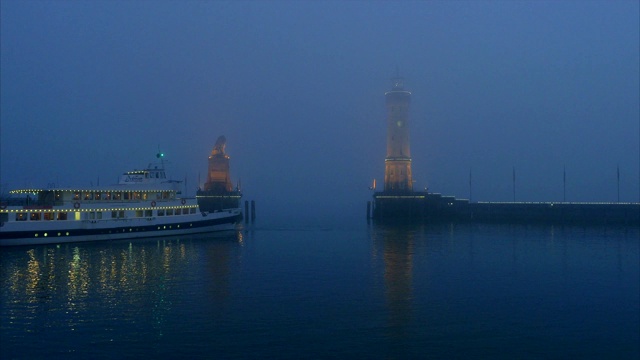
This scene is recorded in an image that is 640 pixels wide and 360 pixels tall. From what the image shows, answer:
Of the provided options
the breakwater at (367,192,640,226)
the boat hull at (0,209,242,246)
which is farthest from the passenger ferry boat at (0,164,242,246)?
the breakwater at (367,192,640,226)

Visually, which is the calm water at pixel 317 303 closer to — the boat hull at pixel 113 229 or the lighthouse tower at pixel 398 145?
the boat hull at pixel 113 229

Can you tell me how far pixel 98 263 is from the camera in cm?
4153

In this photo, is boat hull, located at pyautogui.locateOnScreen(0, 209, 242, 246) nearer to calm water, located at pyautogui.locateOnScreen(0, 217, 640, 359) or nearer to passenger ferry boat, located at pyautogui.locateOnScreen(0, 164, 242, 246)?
passenger ferry boat, located at pyautogui.locateOnScreen(0, 164, 242, 246)

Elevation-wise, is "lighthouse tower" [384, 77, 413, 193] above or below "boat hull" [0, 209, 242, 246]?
above

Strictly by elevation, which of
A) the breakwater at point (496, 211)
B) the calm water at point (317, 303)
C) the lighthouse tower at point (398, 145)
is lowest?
the calm water at point (317, 303)

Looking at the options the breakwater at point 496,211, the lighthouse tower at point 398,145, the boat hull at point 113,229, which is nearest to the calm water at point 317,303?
the boat hull at point 113,229

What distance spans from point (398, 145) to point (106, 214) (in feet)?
209

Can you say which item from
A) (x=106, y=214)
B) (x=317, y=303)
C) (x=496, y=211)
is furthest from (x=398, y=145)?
(x=317, y=303)

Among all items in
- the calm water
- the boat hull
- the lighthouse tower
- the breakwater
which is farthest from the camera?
the lighthouse tower

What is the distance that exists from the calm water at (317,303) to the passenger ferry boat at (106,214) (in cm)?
239

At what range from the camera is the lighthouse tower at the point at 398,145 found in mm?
107562

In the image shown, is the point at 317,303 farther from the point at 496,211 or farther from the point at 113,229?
the point at 496,211

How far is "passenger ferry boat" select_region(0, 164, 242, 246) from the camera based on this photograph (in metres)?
51.0

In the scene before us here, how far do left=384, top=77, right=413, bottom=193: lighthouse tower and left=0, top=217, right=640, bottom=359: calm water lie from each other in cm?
5637
